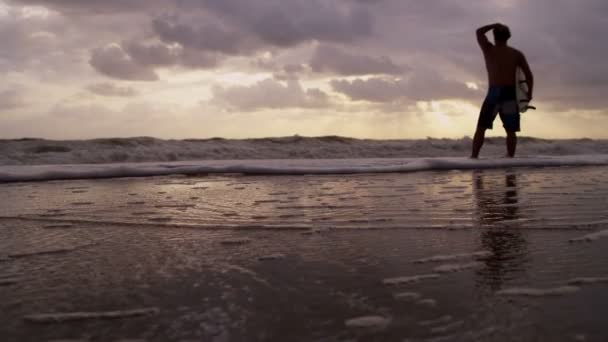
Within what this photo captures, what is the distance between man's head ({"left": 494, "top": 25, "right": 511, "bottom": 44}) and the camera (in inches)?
312

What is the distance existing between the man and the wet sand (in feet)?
16.4

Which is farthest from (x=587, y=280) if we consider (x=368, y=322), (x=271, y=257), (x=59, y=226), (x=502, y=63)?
(x=502, y=63)

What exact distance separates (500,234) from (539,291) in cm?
87

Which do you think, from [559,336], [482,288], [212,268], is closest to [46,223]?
[212,268]

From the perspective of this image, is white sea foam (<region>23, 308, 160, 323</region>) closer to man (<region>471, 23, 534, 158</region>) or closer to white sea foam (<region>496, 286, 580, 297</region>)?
white sea foam (<region>496, 286, 580, 297</region>)

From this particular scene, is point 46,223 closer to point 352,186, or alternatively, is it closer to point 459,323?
point 459,323

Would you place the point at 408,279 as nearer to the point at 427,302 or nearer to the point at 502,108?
the point at 427,302

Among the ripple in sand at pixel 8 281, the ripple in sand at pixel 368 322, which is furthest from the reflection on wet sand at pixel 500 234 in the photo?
the ripple in sand at pixel 8 281

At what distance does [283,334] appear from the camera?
1.20 meters

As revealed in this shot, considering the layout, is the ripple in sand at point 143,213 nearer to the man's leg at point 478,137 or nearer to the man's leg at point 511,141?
the man's leg at point 478,137

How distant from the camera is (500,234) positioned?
2.29m

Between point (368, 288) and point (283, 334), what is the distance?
39 cm

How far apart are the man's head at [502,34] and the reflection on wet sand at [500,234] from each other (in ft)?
14.4

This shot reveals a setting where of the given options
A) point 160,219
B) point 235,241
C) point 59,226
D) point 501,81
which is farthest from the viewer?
point 501,81
